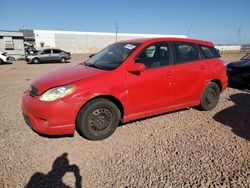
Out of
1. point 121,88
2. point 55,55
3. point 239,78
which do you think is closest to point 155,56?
point 121,88

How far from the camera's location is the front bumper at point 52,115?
3.34 meters

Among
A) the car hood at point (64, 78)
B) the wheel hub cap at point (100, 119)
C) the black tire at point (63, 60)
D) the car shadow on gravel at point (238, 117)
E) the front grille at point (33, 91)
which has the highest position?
the car hood at point (64, 78)

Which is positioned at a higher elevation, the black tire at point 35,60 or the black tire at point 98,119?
the black tire at point 98,119

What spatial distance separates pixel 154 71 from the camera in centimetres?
411

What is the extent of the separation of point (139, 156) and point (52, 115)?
4.90 feet

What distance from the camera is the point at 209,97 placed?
521 cm

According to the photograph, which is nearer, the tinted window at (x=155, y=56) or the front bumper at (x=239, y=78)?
the tinted window at (x=155, y=56)

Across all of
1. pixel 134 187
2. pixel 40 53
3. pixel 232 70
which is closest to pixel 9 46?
pixel 40 53

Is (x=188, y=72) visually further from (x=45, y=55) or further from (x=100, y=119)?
(x=45, y=55)

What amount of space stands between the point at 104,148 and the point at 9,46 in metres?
28.0

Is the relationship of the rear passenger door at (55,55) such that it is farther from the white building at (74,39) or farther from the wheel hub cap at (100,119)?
the white building at (74,39)

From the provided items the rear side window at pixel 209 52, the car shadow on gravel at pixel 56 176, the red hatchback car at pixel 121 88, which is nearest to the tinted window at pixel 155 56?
the red hatchback car at pixel 121 88

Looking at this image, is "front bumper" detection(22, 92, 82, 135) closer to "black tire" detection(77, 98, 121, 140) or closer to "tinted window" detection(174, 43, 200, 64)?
"black tire" detection(77, 98, 121, 140)

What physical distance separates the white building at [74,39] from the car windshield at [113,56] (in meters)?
52.4
